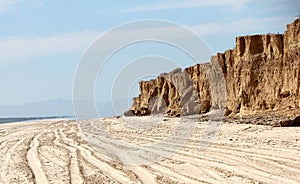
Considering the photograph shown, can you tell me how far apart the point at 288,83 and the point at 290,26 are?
362 centimetres

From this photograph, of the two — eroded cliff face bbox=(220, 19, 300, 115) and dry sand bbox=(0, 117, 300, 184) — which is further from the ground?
eroded cliff face bbox=(220, 19, 300, 115)

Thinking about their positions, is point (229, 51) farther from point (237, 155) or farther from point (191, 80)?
point (237, 155)

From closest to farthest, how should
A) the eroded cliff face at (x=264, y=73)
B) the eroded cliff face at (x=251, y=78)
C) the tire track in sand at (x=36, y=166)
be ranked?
1. the tire track in sand at (x=36, y=166)
2. the eroded cliff face at (x=264, y=73)
3. the eroded cliff face at (x=251, y=78)

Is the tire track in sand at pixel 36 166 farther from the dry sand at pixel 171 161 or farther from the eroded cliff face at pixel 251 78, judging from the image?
the eroded cliff face at pixel 251 78

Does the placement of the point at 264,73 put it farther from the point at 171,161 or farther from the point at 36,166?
the point at 36,166

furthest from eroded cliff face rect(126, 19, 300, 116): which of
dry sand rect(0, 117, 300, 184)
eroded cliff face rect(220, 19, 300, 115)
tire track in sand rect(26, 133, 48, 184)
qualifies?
tire track in sand rect(26, 133, 48, 184)

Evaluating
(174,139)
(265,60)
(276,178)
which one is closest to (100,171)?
(276,178)

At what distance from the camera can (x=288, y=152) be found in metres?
12.9

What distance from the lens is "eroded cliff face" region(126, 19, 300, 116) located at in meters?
32.0

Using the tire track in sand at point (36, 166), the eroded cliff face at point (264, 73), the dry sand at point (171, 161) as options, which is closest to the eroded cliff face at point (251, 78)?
the eroded cliff face at point (264, 73)

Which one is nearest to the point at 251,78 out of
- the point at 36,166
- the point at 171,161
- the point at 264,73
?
the point at 264,73

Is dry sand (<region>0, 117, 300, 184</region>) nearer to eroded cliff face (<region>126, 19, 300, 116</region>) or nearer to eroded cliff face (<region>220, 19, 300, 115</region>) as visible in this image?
eroded cliff face (<region>220, 19, 300, 115</region>)

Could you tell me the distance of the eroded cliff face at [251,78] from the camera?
32.0m

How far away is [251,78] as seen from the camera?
125 ft
